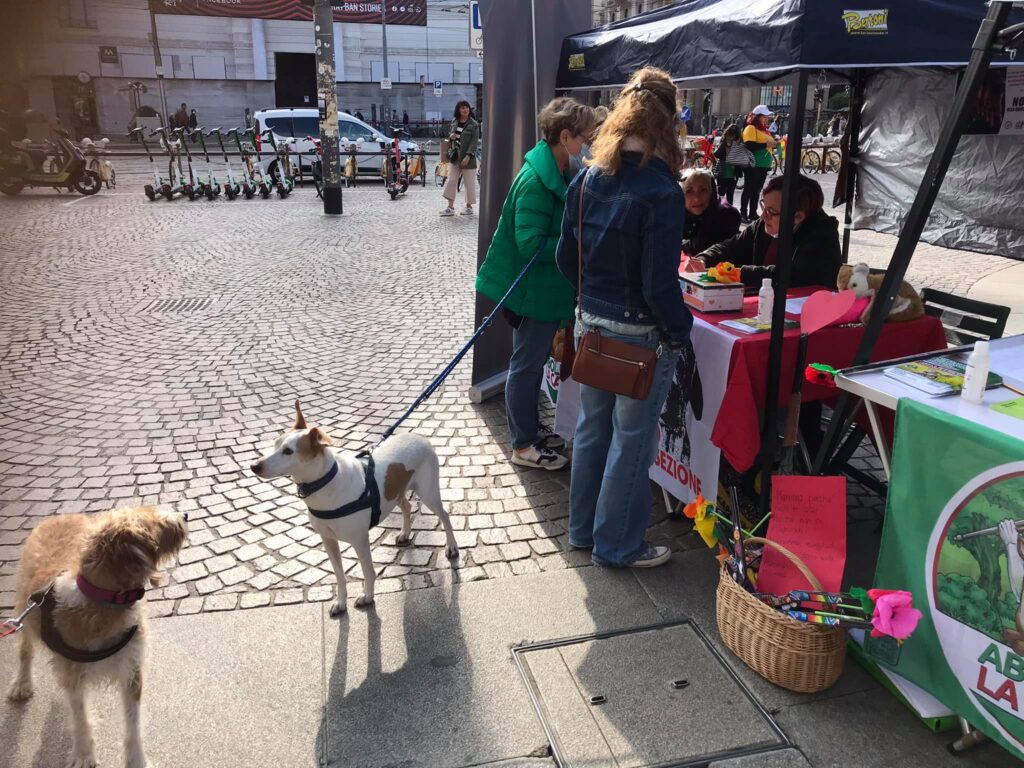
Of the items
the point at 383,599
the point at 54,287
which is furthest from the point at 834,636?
the point at 54,287

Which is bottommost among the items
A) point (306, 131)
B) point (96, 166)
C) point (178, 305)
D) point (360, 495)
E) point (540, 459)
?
point (540, 459)

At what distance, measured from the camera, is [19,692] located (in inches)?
101

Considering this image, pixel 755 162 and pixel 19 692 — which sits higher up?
pixel 755 162

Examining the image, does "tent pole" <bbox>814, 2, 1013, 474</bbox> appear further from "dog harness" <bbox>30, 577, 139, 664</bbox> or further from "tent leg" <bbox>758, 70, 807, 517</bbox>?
"dog harness" <bbox>30, 577, 139, 664</bbox>

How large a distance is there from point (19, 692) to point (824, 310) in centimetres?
341

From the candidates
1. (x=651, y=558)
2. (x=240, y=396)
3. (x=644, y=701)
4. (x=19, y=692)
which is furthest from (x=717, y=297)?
(x=240, y=396)

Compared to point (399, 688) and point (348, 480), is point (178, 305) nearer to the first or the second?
point (348, 480)

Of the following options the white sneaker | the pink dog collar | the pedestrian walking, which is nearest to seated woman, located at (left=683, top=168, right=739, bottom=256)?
the white sneaker

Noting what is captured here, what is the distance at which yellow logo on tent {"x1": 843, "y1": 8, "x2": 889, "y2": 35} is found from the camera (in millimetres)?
2783

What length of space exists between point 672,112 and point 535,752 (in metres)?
2.30

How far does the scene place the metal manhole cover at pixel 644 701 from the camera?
2400mm

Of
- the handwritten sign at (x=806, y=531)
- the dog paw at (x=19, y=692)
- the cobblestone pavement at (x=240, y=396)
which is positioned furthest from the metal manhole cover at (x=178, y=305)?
the handwritten sign at (x=806, y=531)

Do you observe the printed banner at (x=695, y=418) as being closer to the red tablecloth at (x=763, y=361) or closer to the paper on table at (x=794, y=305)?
the red tablecloth at (x=763, y=361)

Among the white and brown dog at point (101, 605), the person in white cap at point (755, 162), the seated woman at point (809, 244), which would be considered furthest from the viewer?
the person in white cap at point (755, 162)
